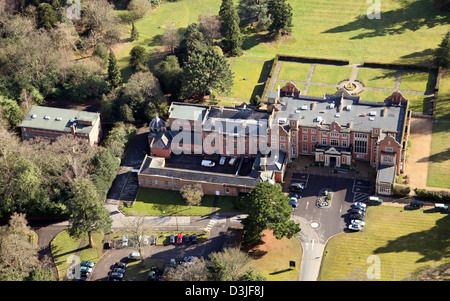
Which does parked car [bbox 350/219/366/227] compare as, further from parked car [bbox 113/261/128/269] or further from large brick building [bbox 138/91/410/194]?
parked car [bbox 113/261/128/269]

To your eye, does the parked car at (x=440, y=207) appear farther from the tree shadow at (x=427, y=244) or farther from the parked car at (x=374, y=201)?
the parked car at (x=374, y=201)

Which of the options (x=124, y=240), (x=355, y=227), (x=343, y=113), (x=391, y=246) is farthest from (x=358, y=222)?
(x=124, y=240)

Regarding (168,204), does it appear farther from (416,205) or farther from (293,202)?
(416,205)

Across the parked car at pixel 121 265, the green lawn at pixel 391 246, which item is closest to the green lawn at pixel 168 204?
the parked car at pixel 121 265

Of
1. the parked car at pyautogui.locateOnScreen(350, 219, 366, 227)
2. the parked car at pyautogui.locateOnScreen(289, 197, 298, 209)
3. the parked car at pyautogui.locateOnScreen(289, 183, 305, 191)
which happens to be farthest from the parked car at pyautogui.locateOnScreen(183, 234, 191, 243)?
the parked car at pyautogui.locateOnScreen(350, 219, 366, 227)
